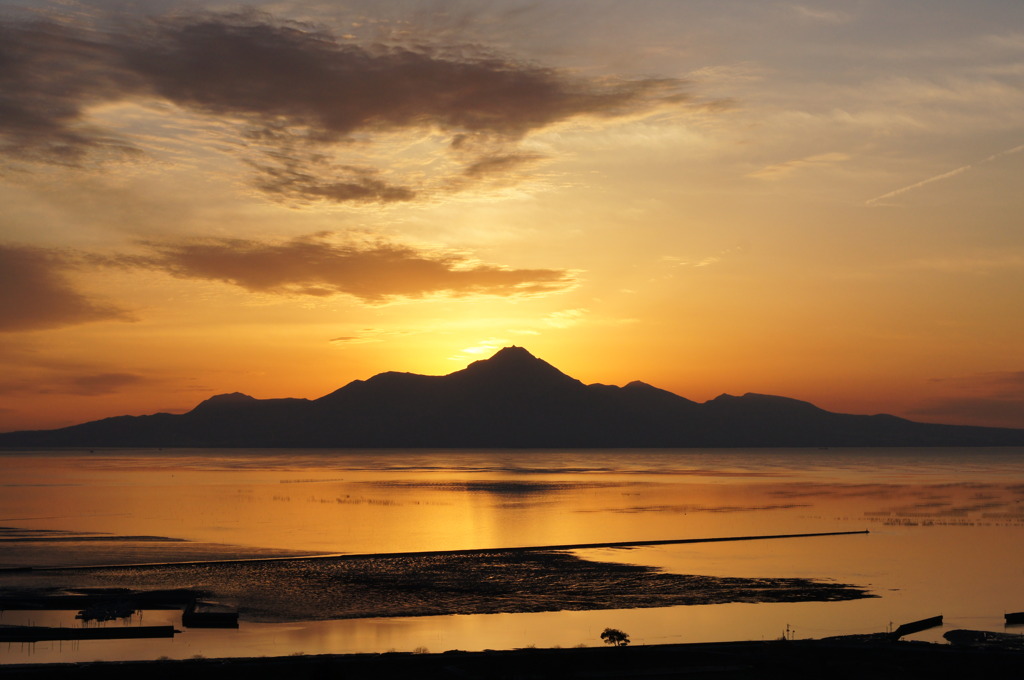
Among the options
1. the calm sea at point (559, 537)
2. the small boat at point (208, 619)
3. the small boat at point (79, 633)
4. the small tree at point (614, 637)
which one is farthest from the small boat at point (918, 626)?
the small boat at point (79, 633)

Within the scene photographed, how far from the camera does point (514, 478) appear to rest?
166 metres

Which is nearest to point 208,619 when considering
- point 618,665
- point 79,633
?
point 79,633

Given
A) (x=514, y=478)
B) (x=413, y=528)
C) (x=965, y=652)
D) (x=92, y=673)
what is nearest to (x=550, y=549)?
(x=413, y=528)

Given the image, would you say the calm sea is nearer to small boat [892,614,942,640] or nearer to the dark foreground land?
small boat [892,614,942,640]

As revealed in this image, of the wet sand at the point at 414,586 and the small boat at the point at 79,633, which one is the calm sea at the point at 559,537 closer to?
the small boat at the point at 79,633

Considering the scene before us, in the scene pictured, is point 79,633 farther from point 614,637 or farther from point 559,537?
point 559,537

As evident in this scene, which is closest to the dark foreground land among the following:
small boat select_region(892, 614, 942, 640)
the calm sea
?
small boat select_region(892, 614, 942, 640)

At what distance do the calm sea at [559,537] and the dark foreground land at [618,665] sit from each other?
609 centimetres

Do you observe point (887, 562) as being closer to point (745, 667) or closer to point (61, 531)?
point (745, 667)

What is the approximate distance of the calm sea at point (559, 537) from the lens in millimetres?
36719

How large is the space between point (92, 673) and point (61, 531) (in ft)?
171

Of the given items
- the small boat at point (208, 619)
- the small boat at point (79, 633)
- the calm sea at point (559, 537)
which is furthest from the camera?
the calm sea at point (559, 537)

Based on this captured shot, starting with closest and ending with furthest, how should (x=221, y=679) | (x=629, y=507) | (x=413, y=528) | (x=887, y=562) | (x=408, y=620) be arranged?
(x=221, y=679) → (x=408, y=620) → (x=887, y=562) → (x=413, y=528) → (x=629, y=507)

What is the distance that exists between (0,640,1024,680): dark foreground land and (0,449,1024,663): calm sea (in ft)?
20.0
